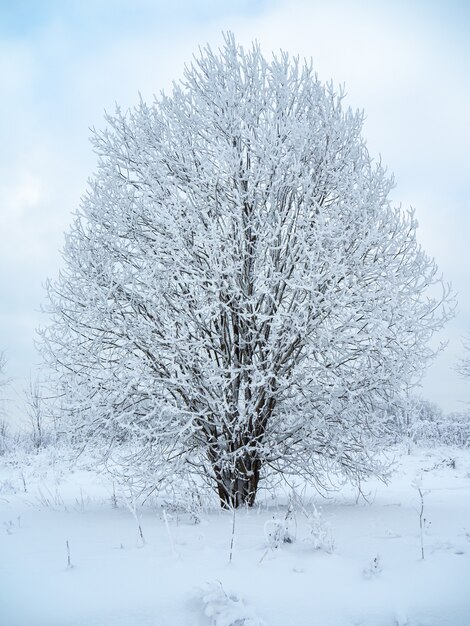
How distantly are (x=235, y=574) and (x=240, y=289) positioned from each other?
3.41 meters

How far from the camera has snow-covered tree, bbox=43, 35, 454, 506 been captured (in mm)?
6363

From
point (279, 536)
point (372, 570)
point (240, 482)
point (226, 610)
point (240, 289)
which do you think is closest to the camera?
point (226, 610)

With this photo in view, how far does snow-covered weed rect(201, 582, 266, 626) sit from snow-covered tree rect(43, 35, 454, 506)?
302 cm

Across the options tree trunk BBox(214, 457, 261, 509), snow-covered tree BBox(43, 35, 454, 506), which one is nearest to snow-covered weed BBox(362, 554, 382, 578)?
snow-covered tree BBox(43, 35, 454, 506)

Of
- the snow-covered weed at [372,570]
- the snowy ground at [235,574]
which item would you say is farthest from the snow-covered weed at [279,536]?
the snow-covered weed at [372,570]

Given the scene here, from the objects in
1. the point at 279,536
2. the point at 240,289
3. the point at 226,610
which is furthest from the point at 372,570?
the point at 240,289

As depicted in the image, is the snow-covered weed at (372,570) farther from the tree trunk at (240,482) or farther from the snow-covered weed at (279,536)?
the tree trunk at (240,482)

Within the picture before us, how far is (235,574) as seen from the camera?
3.66 meters

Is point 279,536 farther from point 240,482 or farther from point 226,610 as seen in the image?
point 240,482

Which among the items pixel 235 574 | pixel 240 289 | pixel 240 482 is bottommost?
pixel 235 574

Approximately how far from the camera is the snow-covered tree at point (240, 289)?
20.9 feet

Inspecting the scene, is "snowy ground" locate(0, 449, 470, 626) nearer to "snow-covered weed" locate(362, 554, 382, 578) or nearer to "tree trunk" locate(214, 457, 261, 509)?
"snow-covered weed" locate(362, 554, 382, 578)

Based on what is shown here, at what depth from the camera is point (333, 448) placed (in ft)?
22.6

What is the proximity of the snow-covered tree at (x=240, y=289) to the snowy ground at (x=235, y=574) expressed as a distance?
4.22 ft
